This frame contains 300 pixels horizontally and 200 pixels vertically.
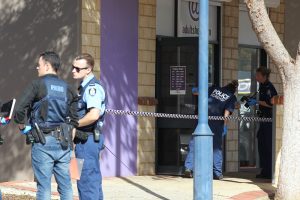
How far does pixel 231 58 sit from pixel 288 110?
4.63m

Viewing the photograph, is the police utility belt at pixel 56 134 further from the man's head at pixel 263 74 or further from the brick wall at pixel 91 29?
the man's head at pixel 263 74

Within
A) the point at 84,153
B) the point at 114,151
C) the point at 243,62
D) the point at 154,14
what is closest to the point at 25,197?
the point at 84,153

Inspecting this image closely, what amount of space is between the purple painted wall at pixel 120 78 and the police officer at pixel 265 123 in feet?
7.53

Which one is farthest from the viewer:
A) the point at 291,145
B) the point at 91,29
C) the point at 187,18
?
the point at 187,18

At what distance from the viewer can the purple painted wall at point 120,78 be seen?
40.8ft

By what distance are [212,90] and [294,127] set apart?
8.92 feet

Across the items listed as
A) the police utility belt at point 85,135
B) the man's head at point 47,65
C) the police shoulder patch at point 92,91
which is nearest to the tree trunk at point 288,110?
the police shoulder patch at point 92,91

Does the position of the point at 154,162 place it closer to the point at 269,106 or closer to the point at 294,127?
the point at 269,106

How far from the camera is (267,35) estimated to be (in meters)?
9.99

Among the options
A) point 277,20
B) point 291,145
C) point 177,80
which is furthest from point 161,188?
point 277,20

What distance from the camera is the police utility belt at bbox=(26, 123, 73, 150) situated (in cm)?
732

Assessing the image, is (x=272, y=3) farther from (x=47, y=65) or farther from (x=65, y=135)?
(x=65, y=135)

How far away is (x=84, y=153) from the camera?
25.9 feet

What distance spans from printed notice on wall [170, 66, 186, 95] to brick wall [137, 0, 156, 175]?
0.36m
